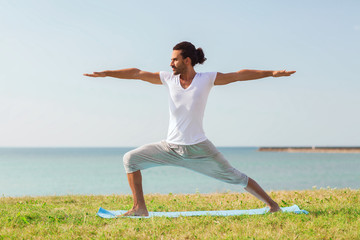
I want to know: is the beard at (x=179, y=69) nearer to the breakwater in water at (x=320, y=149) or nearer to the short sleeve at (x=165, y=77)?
the short sleeve at (x=165, y=77)

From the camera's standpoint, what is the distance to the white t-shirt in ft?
15.9

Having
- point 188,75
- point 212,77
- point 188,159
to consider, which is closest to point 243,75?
point 212,77

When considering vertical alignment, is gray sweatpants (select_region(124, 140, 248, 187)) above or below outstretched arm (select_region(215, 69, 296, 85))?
below

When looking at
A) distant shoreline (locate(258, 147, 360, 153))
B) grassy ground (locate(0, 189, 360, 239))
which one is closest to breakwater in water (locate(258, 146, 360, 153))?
distant shoreline (locate(258, 147, 360, 153))

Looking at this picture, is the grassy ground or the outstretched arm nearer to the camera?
the grassy ground

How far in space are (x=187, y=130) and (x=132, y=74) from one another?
1.12m

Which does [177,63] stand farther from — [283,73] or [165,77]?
[283,73]

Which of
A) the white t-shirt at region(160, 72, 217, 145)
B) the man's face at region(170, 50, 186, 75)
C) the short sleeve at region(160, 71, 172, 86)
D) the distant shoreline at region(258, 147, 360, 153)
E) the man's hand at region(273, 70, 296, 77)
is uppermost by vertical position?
the man's face at region(170, 50, 186, 75)

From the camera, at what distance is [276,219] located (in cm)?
462

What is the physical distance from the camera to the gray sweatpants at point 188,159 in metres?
4.86

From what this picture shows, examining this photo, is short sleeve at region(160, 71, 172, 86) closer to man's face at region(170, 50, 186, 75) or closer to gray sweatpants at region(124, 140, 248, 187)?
man's face at region(170, 50, 186, 75)

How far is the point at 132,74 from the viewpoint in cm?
525

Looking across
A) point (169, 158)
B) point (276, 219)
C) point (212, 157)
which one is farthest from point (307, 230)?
point (169, 158)

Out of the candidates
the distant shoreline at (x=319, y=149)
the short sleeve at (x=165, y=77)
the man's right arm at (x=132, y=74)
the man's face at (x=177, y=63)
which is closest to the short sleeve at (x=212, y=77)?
the man's face at (x=177, y=63)
